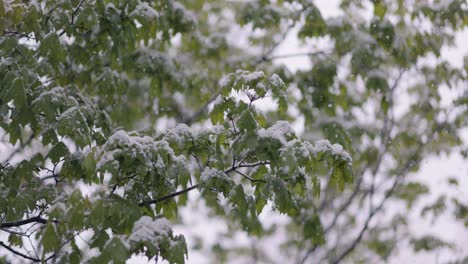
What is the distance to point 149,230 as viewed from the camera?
2430 mm

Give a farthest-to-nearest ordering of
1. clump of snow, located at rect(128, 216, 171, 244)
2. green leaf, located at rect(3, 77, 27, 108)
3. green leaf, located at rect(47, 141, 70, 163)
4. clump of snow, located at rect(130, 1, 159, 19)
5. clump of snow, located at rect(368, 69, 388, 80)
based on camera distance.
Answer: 1. clump of snow, located at rect(368, 69, 388, 80)
2. clump of snow, located at rect(130, 1, 159, 19)
3. green leaf, located at rect(47, 141, 70, 163)
4. green leaf, located at rect(3, 77, 27, 108)
5. clump of snow, located at rect(128, 216, 171, 244)

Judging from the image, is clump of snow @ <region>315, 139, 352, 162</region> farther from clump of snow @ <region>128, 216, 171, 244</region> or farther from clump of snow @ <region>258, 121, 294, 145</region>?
clump of snow @ <region>128, 216, 171, 244</region>

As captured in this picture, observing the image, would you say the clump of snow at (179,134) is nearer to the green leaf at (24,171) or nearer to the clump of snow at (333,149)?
the clump of snow at (333,149)

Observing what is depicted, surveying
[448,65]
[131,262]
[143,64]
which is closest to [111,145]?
[131,262]

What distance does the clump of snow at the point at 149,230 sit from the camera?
2.37m

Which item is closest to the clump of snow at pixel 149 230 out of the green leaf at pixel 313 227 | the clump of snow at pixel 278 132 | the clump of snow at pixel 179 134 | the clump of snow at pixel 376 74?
the clump of snow at pixel 179 134

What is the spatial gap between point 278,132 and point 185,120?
8.86 ft

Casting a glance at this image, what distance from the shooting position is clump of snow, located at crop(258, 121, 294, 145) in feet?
9.05

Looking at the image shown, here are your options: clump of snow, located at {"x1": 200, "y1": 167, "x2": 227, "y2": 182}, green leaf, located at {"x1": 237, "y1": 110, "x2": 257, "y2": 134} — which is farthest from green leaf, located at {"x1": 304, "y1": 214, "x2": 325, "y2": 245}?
green leaf, located at {"x1": 237, "y1": 110, "x2": 257, "y2": 134}

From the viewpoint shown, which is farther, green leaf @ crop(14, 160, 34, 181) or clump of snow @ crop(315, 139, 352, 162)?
green leaf @ crop(14, 160, 34, 181)

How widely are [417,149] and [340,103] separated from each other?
248 centimetres

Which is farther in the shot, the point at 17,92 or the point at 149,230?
the point at 17,92

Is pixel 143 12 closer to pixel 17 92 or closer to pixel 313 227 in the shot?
pixel 17 92

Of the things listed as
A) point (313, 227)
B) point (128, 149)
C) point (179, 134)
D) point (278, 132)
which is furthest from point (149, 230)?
point (313, 227)
